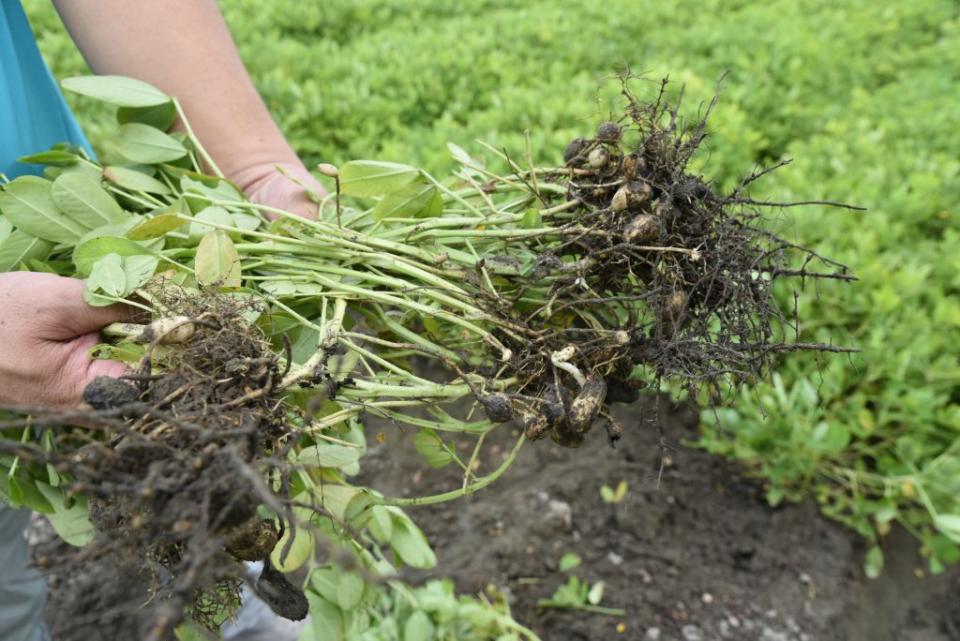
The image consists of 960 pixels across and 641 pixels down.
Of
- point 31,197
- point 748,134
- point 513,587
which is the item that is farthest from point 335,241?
point 748,134

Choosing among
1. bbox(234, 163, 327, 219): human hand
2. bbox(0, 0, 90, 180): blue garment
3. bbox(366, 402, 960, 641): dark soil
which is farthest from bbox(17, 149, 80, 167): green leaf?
bbox(366, 402, 960, 641): dark soil

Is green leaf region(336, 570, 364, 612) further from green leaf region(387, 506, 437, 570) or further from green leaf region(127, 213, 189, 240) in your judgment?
green leaf region(127, 213, 189, 240)

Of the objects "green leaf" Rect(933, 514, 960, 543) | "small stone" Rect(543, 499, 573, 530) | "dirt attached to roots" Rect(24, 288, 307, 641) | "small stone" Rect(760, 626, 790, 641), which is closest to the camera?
"dirt attached to roots" Rect(24, 288, 307, 641)

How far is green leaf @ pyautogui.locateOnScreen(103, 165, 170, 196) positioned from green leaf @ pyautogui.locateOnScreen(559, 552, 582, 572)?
1344mm

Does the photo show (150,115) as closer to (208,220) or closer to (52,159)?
(52,159)

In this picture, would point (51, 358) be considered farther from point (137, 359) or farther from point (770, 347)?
point (770, 347)

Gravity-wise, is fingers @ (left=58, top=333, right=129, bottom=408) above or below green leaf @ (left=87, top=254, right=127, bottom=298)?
below

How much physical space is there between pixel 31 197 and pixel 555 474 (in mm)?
1580

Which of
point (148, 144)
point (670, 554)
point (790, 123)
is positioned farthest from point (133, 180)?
point (790, 123)

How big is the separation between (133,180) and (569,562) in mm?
1402

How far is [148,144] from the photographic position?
46.1 inches

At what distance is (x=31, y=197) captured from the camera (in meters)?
0.97

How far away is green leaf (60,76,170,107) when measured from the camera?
1.11 m

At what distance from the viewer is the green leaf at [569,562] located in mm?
1932
